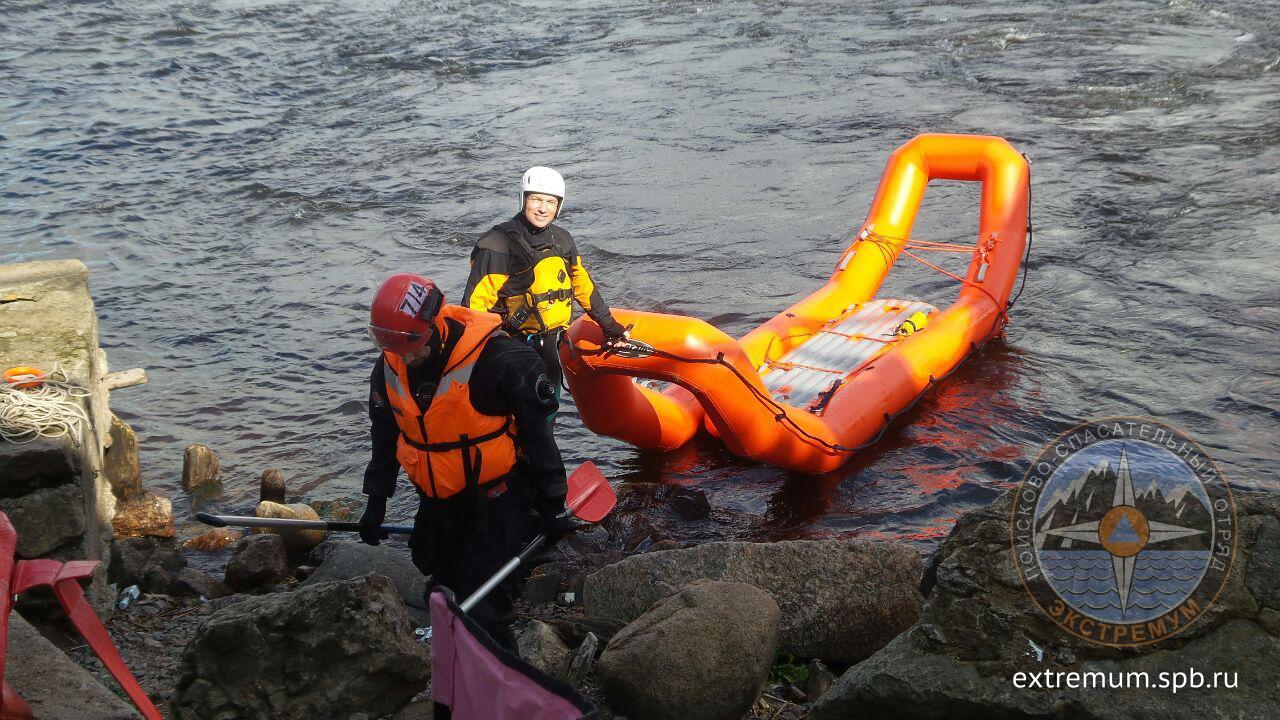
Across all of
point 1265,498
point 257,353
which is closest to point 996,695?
point 1265,498

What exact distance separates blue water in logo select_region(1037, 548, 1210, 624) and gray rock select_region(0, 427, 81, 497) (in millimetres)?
3580

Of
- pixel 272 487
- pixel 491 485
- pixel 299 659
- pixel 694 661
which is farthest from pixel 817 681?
pixel 272 487

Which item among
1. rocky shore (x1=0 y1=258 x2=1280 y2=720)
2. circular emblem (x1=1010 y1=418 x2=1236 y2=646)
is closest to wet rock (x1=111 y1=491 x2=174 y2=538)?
rocky shore (x1=0 y1=258 x2=1280 y2=720)

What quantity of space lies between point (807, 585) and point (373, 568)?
6.51ft

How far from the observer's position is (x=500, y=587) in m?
3.72

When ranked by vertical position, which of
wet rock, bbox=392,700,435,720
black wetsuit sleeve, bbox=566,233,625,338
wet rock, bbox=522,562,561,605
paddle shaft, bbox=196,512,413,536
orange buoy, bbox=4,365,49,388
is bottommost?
wet rock, bbox=522,562,561,605

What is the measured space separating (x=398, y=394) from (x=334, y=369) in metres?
5.01

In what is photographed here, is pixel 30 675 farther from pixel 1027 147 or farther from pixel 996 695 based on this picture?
pixel 1027 147

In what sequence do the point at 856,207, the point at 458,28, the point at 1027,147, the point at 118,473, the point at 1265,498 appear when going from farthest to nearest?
1. the point at 458,28
2. the point at 1027,147
3. the point at 856,207
4. the point at 118,473
5. the point at 1265,498

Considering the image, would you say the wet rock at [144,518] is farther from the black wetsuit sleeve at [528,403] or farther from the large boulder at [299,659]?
the black wetsuit sleeve at [528,403]

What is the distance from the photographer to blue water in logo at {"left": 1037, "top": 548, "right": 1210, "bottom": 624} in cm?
306

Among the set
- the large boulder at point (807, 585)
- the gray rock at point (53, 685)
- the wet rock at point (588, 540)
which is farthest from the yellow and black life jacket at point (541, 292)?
the gray rock at point (53, 685)

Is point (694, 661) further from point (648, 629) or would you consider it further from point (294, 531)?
point (294, 531)

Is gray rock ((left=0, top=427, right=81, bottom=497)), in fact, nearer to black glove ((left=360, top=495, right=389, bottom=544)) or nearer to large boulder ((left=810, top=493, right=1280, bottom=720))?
black glove ((left=360, top=495, right=389, bottom=544))
